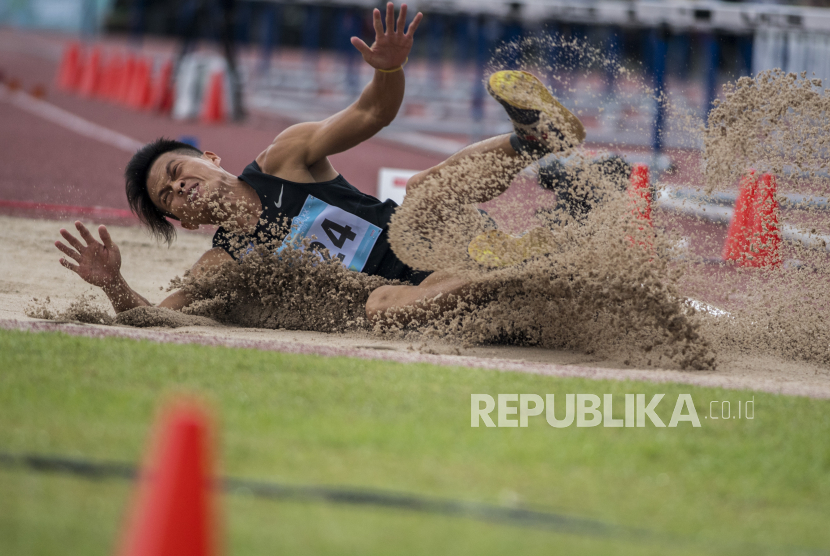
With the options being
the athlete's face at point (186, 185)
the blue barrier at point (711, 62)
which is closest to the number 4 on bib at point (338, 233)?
the athlete's face at point (186, 185)

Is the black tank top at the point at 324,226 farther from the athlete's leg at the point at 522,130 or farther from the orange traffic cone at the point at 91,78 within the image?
the orange traffic cone at the point at 91,78

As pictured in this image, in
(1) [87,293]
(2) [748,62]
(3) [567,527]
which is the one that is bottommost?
(1) [87,293]

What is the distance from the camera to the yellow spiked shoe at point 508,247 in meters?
3.91

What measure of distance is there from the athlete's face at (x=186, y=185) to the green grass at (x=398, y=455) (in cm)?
119

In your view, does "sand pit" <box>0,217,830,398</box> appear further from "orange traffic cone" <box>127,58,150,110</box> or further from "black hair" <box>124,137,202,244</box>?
"orange traffic cone" <box>127,58,150,110</box>

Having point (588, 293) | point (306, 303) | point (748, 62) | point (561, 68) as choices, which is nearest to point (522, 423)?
point (588, 293)

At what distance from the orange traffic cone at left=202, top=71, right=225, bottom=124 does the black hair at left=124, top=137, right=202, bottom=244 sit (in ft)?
34.6

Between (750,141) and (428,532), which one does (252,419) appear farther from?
(750,141)

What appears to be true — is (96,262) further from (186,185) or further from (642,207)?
(642,207)

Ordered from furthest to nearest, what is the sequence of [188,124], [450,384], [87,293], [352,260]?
1. [188,124]
2. [87,293]
3. [352,260]
4. [450,384]

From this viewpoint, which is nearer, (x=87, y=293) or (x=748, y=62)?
(x=87, y=293)

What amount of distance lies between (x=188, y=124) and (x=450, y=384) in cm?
1291

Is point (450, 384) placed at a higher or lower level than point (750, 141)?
lower

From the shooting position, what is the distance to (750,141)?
4125mm
